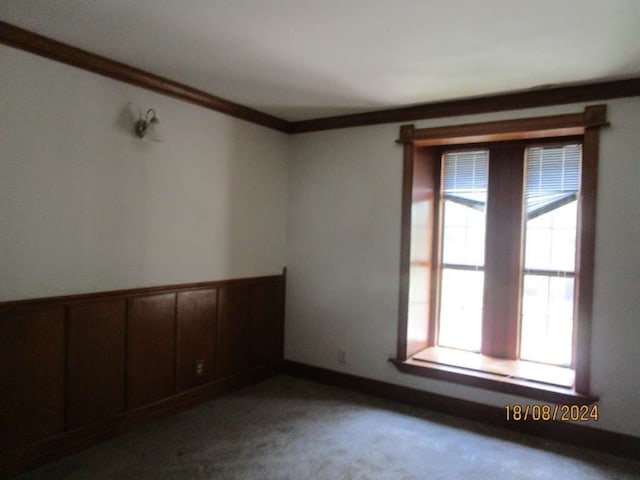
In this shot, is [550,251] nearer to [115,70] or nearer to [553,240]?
[553,240]

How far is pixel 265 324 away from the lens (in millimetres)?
4012

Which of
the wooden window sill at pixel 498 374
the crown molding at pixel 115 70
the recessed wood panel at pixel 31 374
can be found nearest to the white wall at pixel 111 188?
the crown molding at pixel 115 70

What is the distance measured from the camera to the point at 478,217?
146 inches

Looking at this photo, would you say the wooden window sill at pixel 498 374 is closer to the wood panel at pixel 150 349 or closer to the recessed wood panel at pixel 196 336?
the recessed wood panel at pixel 196 336

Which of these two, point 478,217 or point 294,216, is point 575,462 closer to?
point 478,217

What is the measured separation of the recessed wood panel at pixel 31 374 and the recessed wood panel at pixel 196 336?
0.86 metres

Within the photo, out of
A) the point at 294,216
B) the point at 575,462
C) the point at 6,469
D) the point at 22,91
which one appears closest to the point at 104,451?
the point at 6,469

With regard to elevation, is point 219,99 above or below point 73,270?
above

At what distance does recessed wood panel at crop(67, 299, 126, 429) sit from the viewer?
2.55 meters

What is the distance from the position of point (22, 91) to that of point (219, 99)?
137 cm

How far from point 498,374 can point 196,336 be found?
7.53 feet

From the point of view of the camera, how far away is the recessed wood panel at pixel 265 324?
3.88 m

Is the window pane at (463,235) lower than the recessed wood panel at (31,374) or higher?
higher
